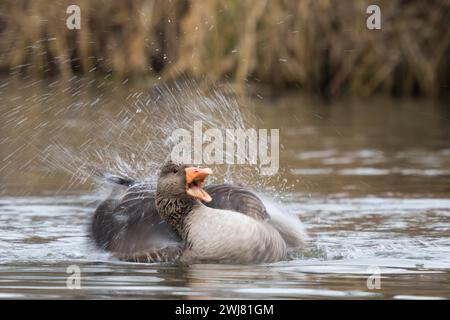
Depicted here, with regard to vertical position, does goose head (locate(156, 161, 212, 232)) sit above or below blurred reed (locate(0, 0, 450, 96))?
below

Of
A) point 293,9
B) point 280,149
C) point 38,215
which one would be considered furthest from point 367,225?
point 293,9

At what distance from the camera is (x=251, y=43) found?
60.0 feet

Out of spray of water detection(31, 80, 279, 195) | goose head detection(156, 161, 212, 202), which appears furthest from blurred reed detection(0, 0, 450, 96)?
goose head detection(156, 161, 212, 202)

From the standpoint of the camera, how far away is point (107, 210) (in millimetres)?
8656

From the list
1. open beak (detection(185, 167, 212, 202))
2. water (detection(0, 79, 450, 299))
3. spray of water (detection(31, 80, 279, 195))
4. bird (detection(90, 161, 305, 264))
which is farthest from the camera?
spray of water (detection(31, 80, 279, 195))

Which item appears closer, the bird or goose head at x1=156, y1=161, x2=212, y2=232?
the bird

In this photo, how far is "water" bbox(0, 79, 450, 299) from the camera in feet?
22.7

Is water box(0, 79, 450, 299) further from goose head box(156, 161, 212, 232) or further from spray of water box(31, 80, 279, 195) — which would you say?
goose head box(156, 161, 212, 232)

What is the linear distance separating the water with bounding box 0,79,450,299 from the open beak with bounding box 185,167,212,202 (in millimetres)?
504

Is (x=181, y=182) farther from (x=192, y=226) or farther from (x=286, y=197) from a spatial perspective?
(x=286, y=197)

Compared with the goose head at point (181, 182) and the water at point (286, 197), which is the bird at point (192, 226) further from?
the water at point (286, 197)

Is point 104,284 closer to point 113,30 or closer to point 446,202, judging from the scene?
point 446,202

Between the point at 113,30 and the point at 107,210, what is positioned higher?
the point at 113,30
